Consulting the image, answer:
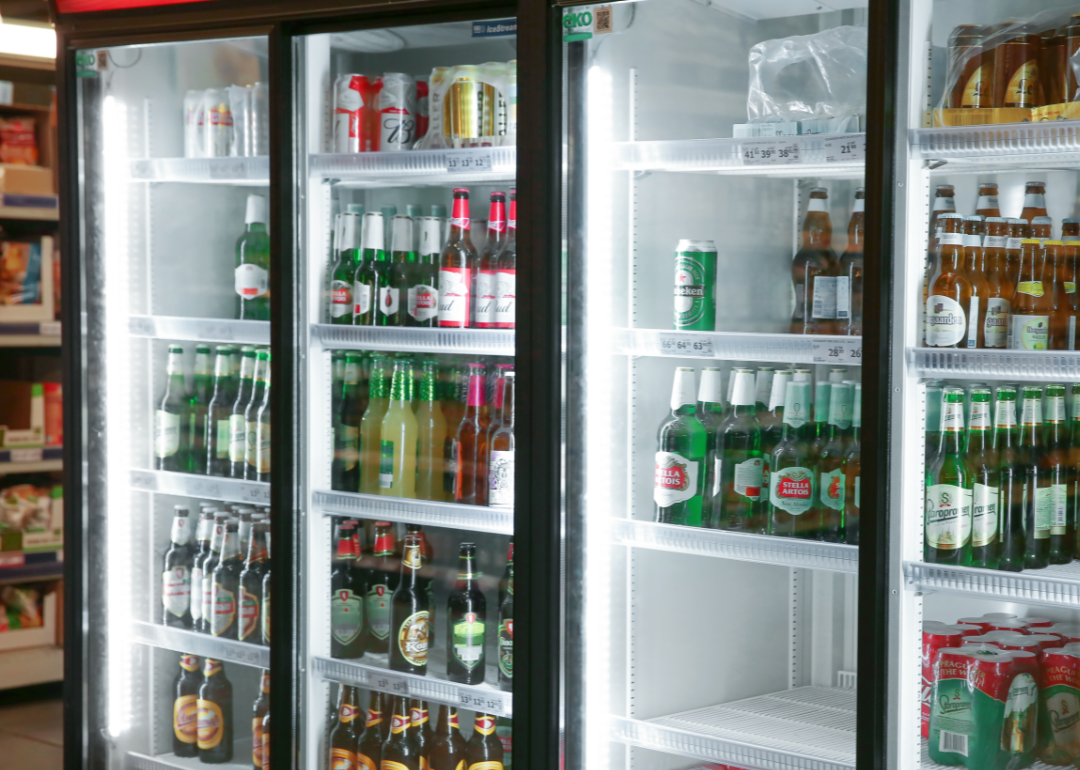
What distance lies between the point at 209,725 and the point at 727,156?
207 centimetres

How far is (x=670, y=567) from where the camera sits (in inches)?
99.3

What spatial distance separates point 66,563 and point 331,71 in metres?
1.49

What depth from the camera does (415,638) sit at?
273 centimetres

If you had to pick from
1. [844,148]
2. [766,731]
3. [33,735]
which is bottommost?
[33,735]

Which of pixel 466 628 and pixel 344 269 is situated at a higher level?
pixel 344 269

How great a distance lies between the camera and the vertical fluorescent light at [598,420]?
2352mm

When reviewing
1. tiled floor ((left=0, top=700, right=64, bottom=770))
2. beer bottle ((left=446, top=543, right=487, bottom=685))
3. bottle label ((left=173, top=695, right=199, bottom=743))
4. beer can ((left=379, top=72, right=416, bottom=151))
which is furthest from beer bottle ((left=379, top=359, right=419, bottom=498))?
tiled floor ((left=0, top=700, right=64, bottom=770))

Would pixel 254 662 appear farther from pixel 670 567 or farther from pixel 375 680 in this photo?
pixel 670 567

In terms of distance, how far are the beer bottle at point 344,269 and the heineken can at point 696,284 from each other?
2.80 feet

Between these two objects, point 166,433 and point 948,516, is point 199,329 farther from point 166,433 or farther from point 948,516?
point 948,516

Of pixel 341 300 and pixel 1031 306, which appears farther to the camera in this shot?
pixel 341 300

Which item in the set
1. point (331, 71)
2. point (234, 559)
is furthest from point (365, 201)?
point (234, 559)

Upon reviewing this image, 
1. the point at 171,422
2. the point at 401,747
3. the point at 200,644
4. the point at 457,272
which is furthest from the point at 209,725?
the point at 457,272

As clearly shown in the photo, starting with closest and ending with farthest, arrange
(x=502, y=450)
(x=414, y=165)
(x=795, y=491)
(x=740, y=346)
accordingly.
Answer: (x=740, y=346)
(x=795, y=491)
(x=414, y=165)
(x=502, y=450)
